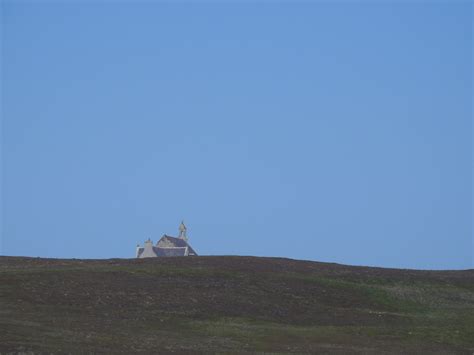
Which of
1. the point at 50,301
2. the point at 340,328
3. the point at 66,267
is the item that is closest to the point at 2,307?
the point at 50,301

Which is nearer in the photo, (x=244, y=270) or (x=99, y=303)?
(x=99, y=303)

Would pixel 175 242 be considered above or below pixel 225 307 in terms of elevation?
above

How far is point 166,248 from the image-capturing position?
153000 mm

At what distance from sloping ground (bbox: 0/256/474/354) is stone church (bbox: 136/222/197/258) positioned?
3128 inches

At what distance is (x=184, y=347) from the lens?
133 feet

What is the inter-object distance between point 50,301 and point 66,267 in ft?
38.3

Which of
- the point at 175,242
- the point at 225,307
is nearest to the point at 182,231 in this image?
the point at 175,242

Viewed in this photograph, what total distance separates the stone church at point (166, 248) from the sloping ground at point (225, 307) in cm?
7945

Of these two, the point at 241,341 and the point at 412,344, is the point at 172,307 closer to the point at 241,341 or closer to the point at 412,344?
the point at 241,341

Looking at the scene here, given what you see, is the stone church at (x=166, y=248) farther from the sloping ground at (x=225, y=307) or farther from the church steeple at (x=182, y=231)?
the sloping ground at (x=225, y=307)

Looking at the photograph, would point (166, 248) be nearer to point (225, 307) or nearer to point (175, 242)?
point (175, 242)

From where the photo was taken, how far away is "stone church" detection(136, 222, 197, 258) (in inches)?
5932

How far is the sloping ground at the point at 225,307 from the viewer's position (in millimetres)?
41969

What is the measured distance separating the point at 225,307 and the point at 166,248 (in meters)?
99.7
